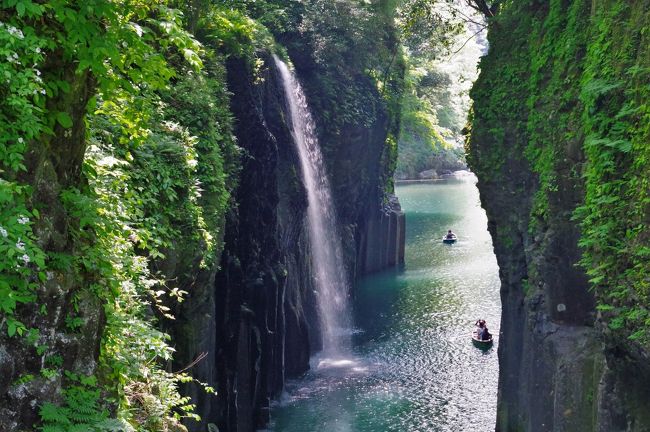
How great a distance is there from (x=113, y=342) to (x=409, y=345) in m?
22.7

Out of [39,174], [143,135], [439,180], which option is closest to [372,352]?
[143,135]

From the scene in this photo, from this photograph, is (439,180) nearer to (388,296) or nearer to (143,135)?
(388,296)

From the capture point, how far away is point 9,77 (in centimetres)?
614

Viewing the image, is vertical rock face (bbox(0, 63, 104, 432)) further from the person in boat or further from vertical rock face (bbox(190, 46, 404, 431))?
the person in boat

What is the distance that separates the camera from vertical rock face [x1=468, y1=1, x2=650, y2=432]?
1411 centimetres

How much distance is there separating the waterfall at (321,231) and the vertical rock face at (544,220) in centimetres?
1018

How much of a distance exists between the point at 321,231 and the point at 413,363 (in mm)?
8948

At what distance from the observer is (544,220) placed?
674 inches

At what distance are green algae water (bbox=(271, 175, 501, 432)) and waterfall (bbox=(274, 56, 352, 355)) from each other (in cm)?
100

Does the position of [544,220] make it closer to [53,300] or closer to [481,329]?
[481,329]

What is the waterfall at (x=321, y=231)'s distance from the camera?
3020 cm

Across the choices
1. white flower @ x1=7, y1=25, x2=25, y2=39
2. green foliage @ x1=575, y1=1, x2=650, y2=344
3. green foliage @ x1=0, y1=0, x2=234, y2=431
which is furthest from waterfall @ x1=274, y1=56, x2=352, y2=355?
white flower @ x1=7, y1=25, x2=25, y2=39

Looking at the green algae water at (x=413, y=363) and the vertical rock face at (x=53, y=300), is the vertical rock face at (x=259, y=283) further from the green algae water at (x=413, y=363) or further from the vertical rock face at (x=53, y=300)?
the vertical rock face at (x=53, y=300)

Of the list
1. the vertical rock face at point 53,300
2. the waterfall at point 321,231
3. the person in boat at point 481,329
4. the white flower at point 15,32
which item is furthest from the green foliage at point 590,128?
the waterfall at point 321,231
